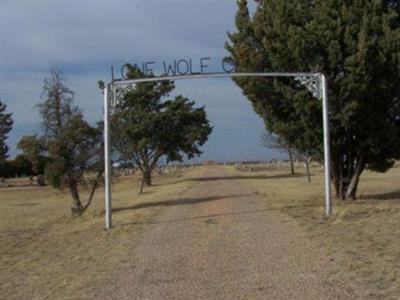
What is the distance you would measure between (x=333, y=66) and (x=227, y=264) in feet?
36.2

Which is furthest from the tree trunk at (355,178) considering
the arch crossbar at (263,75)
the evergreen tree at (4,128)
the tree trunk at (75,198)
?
the evergreen tree at (4,128)

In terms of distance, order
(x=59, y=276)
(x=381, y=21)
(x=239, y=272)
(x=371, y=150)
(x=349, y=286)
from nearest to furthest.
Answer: (x=349, y=286), (x=239, y=272), (x=59, y=276), (x=381, y=21), (x=371, y=150)

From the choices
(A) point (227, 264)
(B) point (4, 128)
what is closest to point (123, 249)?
(A) point (227, 264)

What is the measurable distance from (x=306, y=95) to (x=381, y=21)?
120 inches

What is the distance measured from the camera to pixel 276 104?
2225 centimetres

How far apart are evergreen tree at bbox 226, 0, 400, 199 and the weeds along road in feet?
15.4

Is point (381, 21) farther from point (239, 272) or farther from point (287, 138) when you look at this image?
point (239, 272)

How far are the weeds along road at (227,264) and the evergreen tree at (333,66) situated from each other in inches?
185

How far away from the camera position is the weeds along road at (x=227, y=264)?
8.95 metres

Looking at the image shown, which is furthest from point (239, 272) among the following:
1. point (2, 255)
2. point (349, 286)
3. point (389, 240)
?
point (2, 255)

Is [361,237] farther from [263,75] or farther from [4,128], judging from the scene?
[4,128]

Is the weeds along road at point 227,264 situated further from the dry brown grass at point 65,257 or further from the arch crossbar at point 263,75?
the arch crossbar at point 263,75

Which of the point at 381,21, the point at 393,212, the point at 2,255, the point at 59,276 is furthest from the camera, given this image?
the point at 381,21

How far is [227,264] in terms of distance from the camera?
11055 mm
